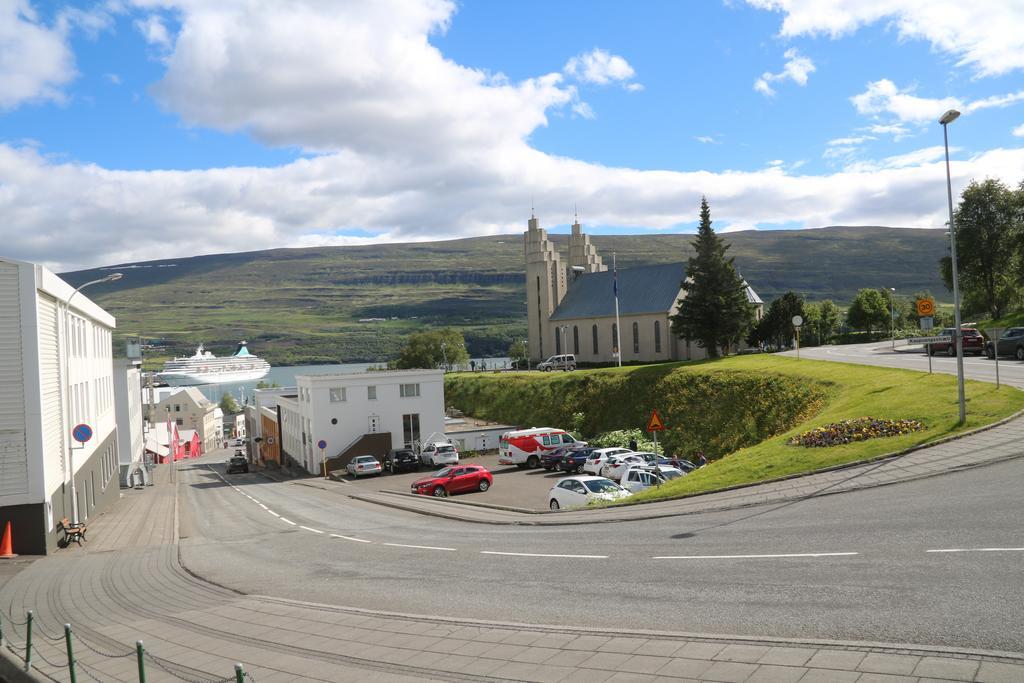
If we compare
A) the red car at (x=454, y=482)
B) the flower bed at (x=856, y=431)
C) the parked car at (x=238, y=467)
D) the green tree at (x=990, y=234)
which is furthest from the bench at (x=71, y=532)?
the green tree at (x=990, y=234)

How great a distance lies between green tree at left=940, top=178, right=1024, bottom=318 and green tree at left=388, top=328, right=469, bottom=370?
6836cm

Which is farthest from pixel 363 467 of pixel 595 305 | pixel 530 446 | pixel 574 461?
pixel 595 305

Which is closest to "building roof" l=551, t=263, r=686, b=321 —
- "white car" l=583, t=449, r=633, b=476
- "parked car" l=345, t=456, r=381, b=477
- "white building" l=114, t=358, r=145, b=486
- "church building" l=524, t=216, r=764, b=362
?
"church building" l=524, t=216, r=764, b=362

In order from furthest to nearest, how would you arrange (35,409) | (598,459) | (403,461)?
(403,461) → (598,459) → (35,409)

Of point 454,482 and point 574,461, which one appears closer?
point 454,482

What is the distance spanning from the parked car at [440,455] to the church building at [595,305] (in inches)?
1091

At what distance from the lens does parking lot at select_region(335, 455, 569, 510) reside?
3194cm

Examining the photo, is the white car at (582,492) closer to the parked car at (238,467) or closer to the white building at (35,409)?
the white building at (35,409)

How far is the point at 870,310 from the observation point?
90.8m

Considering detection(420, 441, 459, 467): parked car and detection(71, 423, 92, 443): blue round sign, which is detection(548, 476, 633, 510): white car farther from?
detection(420, 441, 459, 467): parked car

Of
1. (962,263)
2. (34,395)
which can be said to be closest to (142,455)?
(34,395)

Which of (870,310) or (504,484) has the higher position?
(870,310)

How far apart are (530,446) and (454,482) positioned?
10.8 metres

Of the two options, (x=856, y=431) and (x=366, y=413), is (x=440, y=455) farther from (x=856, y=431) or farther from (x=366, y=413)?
(x=856, y=431)
